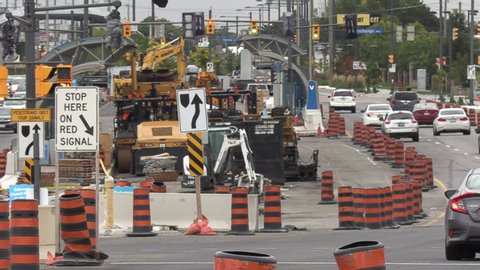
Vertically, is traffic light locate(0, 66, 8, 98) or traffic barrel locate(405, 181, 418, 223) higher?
traffic light locate(0, 66, 8, 98)

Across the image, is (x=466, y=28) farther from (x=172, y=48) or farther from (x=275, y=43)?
(x=172, y=48)

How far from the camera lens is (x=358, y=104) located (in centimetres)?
10819

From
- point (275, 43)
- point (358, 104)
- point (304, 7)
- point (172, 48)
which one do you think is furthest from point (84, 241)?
point (304, 7)

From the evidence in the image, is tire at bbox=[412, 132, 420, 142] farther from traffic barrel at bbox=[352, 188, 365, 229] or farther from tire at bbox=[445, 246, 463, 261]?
tire at bbox=[445, 246, 463, 261]

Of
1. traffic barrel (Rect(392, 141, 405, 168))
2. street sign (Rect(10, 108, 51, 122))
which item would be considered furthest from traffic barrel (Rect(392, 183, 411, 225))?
traffic barrel (Rect(392, 141, 405, 168))

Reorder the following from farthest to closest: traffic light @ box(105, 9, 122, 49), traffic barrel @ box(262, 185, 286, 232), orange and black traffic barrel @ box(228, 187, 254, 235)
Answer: traffic light @ box(105, 9, 122, 49)
traffic barrel @ box(262, 185, 286, 232)
orange and black traffic barrel @ box(228, 187, 254, 235)

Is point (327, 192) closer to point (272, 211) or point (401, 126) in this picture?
point (272, 211)

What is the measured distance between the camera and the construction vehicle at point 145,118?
1758 inches

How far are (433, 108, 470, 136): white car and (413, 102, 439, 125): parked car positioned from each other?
8.65 meters

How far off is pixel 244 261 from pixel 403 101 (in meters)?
74.4

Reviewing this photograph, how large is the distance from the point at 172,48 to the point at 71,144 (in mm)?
34193

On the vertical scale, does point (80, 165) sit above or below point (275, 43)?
below

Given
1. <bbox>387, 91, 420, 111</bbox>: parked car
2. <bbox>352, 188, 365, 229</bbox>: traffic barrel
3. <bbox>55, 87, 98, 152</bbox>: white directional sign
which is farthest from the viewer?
<bbox>387, 91, 420, 111</bbox>: parked car

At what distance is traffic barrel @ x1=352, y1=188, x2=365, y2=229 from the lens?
27.7m
